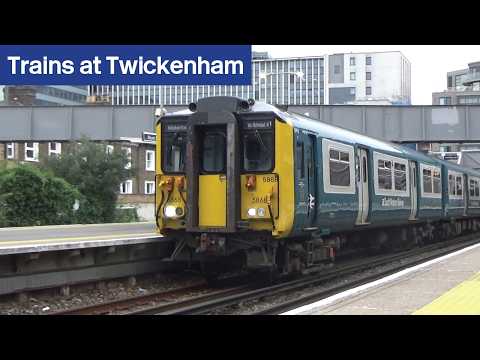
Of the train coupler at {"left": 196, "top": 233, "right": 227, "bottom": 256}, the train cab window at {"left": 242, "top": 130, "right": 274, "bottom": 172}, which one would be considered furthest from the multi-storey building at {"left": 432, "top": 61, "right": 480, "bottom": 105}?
the train coupler at {"left": 196, "top": 233, "right": 227, "bottom": 256}

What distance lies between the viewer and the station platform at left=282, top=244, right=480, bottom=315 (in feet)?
27.9

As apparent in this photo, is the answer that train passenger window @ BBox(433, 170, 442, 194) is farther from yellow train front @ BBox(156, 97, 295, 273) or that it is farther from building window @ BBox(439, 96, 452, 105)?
building window @ BBox(439, 96, 452, 105)

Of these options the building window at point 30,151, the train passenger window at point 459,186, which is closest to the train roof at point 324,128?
the train passenger window at point 459,186

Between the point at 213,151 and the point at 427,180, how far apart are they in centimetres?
1192

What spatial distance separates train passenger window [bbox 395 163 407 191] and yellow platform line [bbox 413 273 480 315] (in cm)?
821

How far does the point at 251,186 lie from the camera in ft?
41.2

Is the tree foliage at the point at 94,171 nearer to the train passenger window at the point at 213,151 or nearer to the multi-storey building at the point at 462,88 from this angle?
the train passenger window at the point at 213,151

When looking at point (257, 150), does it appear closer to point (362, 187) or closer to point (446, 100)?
point (362, 187)

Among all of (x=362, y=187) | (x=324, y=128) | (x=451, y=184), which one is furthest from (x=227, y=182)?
(x=451, y=184)

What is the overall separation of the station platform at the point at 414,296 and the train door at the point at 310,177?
2099 millimetres

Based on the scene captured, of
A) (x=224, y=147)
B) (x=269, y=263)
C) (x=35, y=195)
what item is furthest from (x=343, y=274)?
(x=35, y=195)

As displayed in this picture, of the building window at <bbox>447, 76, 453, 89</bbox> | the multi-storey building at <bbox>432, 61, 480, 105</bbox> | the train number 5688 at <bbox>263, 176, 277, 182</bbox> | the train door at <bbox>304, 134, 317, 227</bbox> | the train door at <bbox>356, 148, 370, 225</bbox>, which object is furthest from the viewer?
the building window at <bbox>447, 76, 453, 89</bbox>

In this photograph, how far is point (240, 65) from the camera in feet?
65.9
